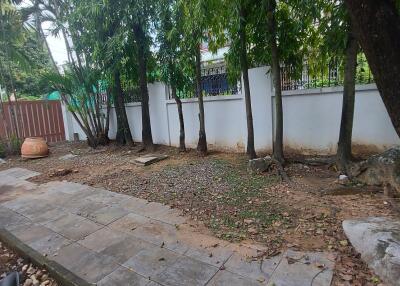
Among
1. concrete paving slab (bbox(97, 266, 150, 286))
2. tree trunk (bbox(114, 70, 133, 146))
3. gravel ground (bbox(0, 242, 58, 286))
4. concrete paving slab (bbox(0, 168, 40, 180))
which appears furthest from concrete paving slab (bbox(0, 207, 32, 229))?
tree trunk (bbox(114, 70, 133, 146))

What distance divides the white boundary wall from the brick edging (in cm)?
408

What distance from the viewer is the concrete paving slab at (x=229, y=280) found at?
207 cm

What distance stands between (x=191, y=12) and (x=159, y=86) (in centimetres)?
279

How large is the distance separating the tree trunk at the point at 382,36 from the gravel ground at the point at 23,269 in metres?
2.83

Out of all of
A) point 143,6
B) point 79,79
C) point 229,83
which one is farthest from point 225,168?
point 79,79

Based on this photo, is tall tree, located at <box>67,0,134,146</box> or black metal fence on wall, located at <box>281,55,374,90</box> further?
tall tree, located at <box>67,0,134,146</box>

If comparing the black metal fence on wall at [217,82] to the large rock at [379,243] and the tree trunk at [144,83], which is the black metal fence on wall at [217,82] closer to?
the tree trunk at [144,83]

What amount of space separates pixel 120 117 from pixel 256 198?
17.3 feet

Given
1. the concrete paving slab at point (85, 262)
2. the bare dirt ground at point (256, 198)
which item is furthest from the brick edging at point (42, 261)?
the bare dirt ground at point (256, 198)

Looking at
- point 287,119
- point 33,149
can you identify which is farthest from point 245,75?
point 33,149

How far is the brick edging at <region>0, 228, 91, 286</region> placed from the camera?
2.28 metres

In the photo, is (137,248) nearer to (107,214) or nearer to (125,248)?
(125,248)

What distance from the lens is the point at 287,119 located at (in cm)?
532

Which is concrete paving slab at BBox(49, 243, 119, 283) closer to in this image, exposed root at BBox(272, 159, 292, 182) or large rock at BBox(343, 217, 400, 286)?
large rock at BBox(343, 217, 400, 286)
